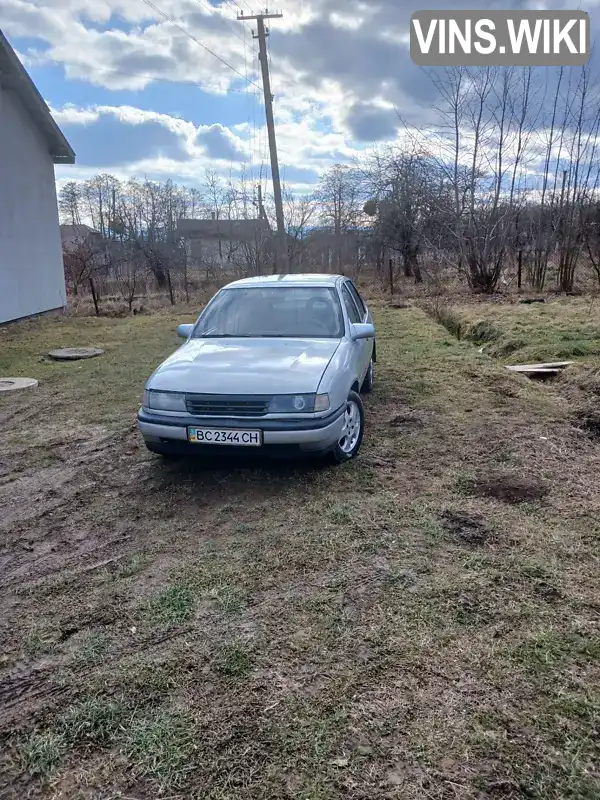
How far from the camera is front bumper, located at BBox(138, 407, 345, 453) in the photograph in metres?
4.04

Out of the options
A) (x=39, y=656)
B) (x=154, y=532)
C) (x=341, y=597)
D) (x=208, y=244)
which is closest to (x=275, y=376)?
(x=154, y=532)

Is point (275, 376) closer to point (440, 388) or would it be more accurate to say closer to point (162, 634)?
point (162, 634)

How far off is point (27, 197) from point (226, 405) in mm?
11716

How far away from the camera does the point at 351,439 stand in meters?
4.82

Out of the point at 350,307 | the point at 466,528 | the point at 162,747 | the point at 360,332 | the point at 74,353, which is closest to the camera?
the point at 162,747

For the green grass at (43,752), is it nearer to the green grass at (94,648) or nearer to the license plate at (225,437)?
the green grass at (94,648)

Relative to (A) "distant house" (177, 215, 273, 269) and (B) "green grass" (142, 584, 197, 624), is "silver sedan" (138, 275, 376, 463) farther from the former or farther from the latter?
(A) "distant house" (177, 215, 273, 269)

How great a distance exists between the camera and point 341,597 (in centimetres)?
286

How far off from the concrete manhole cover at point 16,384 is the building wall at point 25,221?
4610mm

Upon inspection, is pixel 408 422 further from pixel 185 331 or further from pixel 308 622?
pixel 308 622

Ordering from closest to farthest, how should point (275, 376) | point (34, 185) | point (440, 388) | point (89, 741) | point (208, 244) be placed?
point (89, 741), point (275, 376), point (440, 388), point (34, 185), point (208, 244)

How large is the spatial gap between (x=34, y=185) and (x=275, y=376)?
1231 centimetres

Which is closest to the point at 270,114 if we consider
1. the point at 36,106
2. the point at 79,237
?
the point at 36,106

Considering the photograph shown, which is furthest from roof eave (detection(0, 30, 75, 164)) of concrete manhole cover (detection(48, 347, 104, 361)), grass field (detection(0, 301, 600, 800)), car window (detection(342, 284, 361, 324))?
grass field (detection(0, 301, 600, 800))
